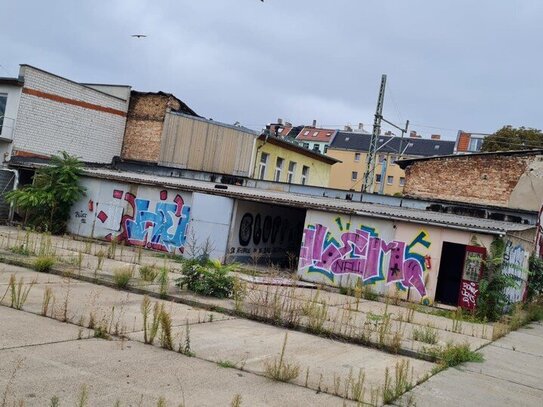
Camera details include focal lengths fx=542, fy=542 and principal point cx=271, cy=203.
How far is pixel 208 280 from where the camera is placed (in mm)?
11078

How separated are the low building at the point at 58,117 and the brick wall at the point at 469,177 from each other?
1720 cm

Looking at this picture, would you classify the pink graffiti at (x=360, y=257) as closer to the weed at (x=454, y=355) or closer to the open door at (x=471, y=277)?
the open door at (x=471, y=277)

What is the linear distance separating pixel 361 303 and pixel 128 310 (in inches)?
278

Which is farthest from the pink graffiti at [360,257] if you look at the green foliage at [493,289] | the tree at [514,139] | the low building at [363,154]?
the low building at [363,154]

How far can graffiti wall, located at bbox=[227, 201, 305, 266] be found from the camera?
2044 cm

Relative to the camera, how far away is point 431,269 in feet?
51.3

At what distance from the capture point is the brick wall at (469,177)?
26.0m

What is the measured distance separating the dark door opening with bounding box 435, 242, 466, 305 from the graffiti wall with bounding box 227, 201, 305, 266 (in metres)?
5.02

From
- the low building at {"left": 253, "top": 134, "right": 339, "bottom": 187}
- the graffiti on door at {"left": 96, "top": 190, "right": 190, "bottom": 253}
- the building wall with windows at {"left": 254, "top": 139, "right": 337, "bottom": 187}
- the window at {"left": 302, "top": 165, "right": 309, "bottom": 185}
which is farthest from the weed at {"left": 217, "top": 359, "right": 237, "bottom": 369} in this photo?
the window at {"left": 302, "top": 165, "right": 309, "bottom": 185}

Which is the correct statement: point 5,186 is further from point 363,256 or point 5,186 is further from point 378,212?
point 378,212

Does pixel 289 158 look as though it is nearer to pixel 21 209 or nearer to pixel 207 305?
pixel 21 209

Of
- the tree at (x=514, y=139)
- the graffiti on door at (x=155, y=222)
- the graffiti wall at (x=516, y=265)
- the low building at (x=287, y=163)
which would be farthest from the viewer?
the tree at (x=514, y=139)

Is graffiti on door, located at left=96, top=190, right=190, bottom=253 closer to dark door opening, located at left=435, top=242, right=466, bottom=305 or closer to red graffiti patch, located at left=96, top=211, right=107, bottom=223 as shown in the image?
red graffiti patch, located at left=96, top=211, right=107, bottom=223

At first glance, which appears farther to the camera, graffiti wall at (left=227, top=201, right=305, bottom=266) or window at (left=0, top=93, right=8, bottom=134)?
window at (left=0, top=93, right=8, bottom=134)
